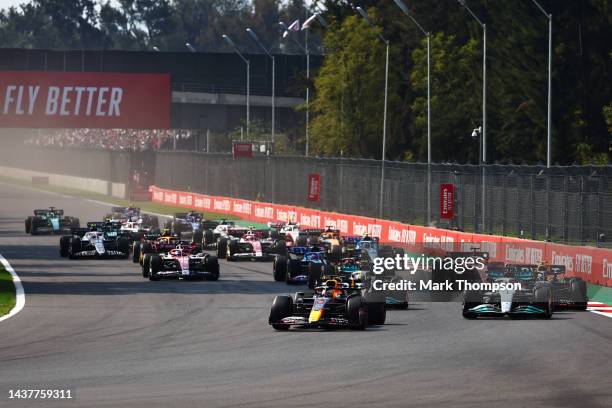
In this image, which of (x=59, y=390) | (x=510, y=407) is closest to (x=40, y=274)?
(x=59, y=390)

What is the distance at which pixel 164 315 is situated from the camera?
1136 inches

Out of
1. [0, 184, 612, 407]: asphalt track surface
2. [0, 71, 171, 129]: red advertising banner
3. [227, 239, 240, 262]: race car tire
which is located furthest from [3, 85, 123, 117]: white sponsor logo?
[0, 184, 612, 407]: asphalt track surface

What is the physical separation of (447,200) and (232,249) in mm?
9680

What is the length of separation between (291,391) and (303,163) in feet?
179

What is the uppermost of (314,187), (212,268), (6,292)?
(314,187)

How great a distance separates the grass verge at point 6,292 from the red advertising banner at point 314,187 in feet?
93.7

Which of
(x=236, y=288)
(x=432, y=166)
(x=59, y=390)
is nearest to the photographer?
(x=59, y=390)

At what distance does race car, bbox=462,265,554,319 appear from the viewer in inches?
1082

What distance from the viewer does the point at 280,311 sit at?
85.1 feet

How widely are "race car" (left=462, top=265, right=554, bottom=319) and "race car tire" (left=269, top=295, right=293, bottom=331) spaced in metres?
3.51

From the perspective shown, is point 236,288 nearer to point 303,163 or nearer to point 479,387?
point 479,387

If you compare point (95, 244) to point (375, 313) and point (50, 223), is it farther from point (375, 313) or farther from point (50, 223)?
point (375, 313)

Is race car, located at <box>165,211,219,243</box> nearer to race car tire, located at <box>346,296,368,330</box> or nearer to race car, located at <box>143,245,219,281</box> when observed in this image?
race car, located at <box>143,245,219,281</box>

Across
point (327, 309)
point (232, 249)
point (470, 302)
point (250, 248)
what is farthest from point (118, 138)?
point (327, 309)
